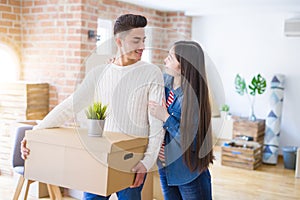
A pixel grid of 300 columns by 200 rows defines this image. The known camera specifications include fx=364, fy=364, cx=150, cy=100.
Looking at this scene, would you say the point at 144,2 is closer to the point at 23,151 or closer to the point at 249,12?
the point at 249,12

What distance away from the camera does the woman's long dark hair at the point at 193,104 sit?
1.43 metres

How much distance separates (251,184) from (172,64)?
110 inches

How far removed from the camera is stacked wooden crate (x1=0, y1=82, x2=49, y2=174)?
3514 mm

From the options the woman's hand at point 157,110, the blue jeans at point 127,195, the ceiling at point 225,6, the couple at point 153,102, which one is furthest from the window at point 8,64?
the woman's hand at point 157,110

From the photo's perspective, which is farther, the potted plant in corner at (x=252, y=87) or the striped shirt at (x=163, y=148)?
the potted plant in corner at (x=252, y=87)

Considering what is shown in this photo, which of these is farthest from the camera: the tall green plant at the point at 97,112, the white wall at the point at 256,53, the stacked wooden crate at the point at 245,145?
the white wall at the point at 256,53

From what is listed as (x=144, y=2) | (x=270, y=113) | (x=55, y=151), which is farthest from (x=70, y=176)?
(x=270, y=113)

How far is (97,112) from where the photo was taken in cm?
137

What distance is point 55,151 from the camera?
1.40 meters

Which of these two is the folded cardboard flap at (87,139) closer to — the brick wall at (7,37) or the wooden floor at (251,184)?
the wooden floor at (251,184)

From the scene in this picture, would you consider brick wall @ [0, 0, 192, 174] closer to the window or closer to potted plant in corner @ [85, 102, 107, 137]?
the window

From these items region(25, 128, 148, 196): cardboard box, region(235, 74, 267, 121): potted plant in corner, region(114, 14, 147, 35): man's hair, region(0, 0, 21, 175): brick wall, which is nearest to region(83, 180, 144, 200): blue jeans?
region(25, 128, 148, 196): cardboard box

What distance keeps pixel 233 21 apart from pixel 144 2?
1.50 m

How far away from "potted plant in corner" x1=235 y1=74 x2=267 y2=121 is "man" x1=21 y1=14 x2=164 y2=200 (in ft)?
11.7
